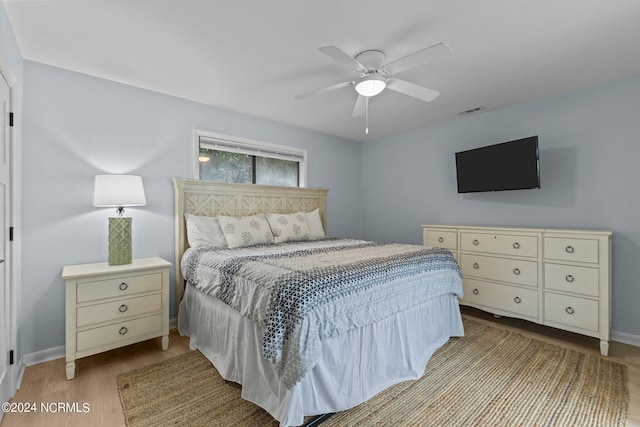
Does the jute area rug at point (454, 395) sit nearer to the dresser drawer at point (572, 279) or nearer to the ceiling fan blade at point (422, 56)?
the dresser drawer at point (572, 279)

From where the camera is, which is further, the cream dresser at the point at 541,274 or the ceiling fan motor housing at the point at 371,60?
the cream dresser at the point at 541,274

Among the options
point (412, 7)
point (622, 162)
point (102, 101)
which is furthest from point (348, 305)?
point (622, 162)

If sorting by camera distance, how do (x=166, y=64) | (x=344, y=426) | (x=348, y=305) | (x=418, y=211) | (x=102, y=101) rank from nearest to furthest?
(x=344, y=426) < (x=348, y=305) < (x=166, y=64) < (x=102, y=101) < (x=418, y=211)

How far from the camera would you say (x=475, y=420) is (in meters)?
1.69

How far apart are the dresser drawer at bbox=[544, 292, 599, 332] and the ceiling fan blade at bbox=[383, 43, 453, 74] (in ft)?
8.04

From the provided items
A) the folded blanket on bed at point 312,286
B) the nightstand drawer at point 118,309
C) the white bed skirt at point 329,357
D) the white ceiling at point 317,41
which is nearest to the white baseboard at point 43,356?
the nightstand drawer at point 118,309

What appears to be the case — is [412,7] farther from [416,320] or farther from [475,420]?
[475,420]

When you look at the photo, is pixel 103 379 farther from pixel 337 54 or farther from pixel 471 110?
pixel 471 110

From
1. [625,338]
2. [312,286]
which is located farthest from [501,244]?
[312,286]

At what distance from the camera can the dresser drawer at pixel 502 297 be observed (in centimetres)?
290

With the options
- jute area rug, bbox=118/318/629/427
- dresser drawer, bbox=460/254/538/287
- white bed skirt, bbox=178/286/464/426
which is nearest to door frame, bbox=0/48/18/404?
jute area rug, bbox=118/318/629/427

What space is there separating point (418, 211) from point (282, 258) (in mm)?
2737

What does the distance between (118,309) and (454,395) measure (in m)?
2.54

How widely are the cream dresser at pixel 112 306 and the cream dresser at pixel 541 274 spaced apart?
313cm
